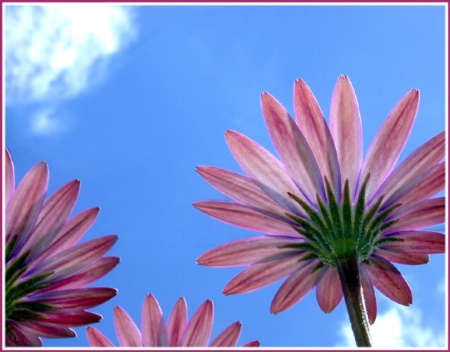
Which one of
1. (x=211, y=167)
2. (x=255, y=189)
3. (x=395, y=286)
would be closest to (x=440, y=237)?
(x=395, y=286)

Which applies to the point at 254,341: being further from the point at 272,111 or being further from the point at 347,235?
the point at 272,111

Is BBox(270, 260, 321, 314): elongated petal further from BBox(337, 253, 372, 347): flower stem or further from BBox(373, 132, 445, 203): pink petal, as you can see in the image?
BBox(373, 132, 445, 203): pink petal

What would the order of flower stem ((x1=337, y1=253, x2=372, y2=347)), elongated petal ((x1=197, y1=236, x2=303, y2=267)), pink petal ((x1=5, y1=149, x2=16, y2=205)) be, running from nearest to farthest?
1. flower stem ((x1=337, y1=253, x2=372, y2=347))
2. pink petal ((x1=5, y1=149, x2=16, y2=205))
3. elongated petal ((x1=197, y1=236, x2=303, y2=267))

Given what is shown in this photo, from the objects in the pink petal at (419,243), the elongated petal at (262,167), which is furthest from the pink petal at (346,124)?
the pink petal at (419,243)

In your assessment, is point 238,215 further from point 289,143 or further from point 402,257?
point 402,257

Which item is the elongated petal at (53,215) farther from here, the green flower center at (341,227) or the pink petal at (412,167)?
the pink petal at (412,167)

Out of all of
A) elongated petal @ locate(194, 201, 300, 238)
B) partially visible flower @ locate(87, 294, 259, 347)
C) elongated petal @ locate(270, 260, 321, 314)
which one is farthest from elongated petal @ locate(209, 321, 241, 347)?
elongated petal @ locate(194, 201, 300, 238)
